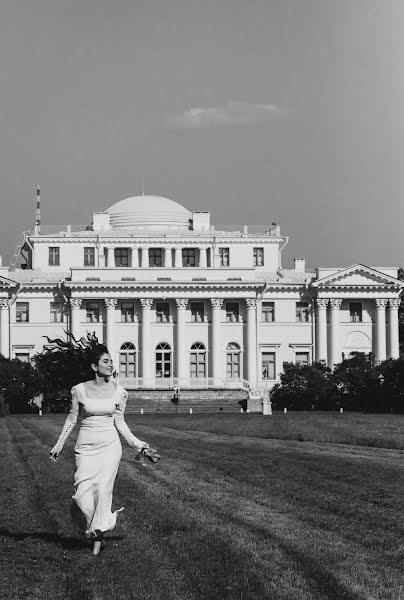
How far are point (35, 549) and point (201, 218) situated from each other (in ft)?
349

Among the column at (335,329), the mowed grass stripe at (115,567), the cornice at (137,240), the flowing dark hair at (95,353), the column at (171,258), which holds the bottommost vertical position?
the mowed grass stripe at (115,567)

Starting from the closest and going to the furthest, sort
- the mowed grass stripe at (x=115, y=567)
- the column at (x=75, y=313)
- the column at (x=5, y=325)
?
1. the mowed grass stripe at (x=115, y=567)
2. the column at (x=5, y=325)
3. the column at (x=75, y=313)

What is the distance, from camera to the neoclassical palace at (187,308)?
370 ft

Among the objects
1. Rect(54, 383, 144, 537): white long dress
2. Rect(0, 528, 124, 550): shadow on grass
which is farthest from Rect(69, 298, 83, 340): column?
Rect(54, 383, 144, 537): white long dress

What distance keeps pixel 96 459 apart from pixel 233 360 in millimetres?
97521

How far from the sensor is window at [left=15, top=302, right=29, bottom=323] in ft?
376

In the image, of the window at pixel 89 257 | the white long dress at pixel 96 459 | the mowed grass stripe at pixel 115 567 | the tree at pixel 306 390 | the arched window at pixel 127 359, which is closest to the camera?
the mowed grass stripe at pixel 115 567

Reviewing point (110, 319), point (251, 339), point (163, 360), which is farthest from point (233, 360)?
point (110, 319)

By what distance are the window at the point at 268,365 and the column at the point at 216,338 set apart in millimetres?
4483

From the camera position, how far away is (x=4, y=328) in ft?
369

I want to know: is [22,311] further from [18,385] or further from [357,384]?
[357,384]

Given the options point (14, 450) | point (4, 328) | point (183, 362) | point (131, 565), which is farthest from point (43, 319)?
point (131, 565)

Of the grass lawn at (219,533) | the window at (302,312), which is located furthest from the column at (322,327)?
the grass lawn at (219,533)

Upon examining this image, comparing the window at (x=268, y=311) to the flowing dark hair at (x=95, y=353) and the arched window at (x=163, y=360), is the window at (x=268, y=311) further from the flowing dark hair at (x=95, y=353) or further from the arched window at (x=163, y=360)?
the flowing dark hair at (x=95, y=353)
